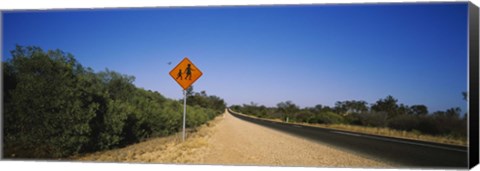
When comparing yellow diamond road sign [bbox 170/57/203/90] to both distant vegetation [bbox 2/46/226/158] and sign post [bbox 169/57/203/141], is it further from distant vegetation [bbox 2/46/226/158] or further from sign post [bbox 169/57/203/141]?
distant vegetation [bbox 2/46/226/158]

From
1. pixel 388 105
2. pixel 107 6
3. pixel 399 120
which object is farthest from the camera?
pixel 399 120

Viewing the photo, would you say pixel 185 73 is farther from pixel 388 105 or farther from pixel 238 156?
pixel 388 105

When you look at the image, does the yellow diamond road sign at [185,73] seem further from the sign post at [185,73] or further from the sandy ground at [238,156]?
the sandy ground at [238,156]

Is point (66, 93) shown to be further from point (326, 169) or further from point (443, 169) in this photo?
point (443, 169)

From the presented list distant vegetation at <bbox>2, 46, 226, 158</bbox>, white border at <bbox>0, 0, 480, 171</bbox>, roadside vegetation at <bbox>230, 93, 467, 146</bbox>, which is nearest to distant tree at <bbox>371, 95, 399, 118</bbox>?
roadside vegetation at <bbox>230, 93, 467, 146</bbox>

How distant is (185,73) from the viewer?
9.45m

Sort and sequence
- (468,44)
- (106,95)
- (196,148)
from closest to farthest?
(468,44) < (196,148) < (106,95)

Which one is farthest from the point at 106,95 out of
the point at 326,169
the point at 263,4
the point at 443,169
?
the point at 443,169

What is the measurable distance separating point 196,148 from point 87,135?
2800 mm

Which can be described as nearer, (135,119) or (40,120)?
(40,120)

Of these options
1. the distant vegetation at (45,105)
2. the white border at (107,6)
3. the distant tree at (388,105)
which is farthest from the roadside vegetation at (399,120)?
the distant vegetation at (45,105)

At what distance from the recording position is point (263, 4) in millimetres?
8609

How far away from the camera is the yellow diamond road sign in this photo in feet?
30.6

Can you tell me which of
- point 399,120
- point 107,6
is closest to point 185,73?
point 107,6
